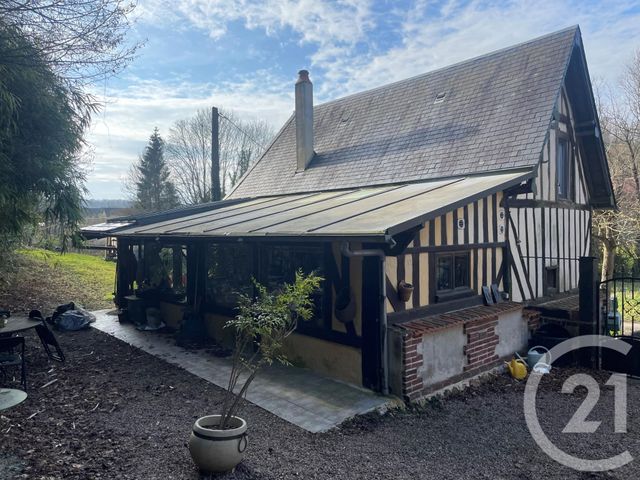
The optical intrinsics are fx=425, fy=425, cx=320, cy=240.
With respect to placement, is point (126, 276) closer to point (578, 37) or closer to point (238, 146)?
point (578, 37)

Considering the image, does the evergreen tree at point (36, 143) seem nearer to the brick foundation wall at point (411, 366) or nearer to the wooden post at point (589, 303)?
the brick foundation wall at point (411, 366)

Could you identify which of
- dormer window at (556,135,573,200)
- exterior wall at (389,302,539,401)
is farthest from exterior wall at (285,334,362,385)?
dormer window at (556,135,573,200)

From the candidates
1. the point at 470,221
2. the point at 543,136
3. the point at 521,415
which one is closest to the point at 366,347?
the point at 521,415

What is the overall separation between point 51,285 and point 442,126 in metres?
13.7

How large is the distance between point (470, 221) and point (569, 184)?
15.2 ft

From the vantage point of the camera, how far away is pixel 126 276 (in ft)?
35.6

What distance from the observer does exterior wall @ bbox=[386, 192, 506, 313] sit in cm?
595

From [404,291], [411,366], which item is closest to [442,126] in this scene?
[404,291]

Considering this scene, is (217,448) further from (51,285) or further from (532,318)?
(51,285)

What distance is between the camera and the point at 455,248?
6.80m

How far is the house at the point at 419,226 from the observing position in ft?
18.7

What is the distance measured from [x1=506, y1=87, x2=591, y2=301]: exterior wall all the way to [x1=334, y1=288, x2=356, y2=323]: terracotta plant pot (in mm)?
3949

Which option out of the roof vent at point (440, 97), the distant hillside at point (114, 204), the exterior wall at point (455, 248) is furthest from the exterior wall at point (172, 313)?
the distant hillside at point (114, 204)

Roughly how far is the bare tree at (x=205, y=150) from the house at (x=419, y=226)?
1565 cm
